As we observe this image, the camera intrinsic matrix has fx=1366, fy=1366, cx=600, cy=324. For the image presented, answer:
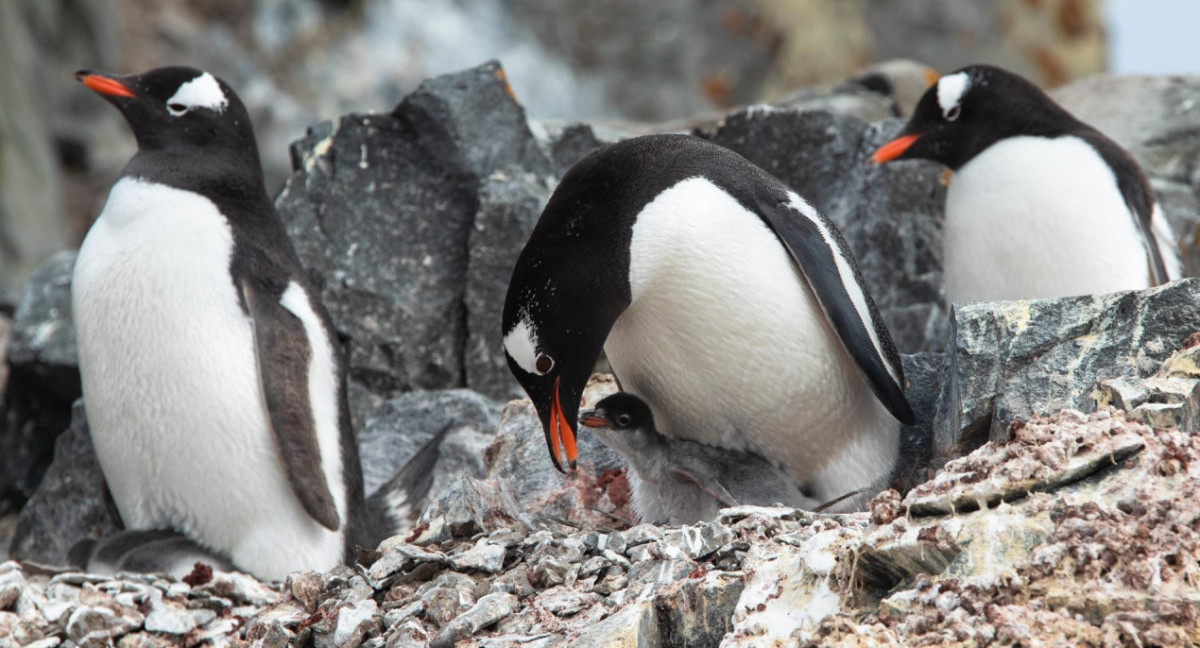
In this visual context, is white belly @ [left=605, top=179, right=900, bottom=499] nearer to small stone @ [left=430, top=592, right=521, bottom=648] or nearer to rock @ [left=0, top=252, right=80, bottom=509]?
small stone @ [left=430, top=592, right=521, bottom=648]

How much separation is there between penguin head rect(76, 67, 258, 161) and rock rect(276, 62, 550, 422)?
91cm

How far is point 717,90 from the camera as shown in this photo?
1354 cm

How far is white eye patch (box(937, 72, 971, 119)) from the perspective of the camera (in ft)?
17.0

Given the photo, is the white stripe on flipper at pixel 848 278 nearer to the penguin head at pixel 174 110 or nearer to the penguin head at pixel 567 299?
the penguin head at pixel 567 299

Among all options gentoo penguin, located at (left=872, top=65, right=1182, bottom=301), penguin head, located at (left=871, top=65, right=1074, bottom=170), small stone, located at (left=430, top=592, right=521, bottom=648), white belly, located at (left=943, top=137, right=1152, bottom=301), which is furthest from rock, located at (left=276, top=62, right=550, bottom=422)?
small stone, located at (left=430, top=592, right=521, bottom=648)

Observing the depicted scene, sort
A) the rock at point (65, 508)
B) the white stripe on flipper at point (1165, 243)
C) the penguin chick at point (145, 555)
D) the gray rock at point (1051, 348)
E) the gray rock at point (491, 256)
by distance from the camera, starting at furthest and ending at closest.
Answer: the gray rock at point (491, 256) → the rock at point (65, 508) → the white stripe on flipper at point (1165, 243) → the penguin chick at point (145, 555) → the gray rock at point (1051, 348)

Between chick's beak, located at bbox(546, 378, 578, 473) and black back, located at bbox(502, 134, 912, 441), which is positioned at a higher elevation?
black back, located at bbox(502, 134, 912, 441)

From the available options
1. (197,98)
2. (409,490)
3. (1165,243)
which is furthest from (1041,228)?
(197,98)

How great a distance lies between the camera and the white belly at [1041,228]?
4.70 m

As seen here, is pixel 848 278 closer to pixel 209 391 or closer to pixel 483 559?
pixel 483 559

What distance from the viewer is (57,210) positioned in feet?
35.6

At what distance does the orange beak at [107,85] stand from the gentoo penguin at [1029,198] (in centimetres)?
278

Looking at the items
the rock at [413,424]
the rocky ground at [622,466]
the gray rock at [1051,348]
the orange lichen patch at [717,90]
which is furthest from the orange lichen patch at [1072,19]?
the gray rock at [1051,348]

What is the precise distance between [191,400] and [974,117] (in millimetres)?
3009
